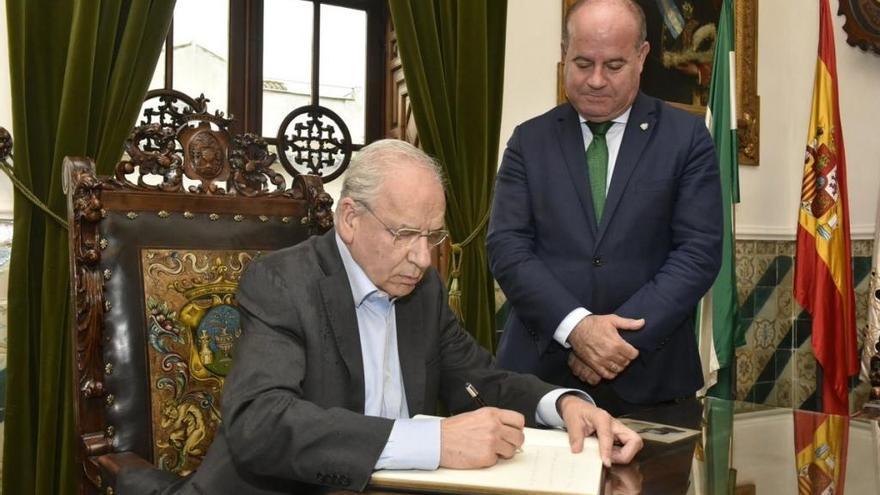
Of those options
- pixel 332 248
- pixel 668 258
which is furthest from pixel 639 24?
pixel 332 248

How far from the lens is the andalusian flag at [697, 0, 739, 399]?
4.29 meters

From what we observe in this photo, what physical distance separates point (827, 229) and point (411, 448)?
13.2ft

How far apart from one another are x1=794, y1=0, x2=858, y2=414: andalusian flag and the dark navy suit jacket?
2602mm

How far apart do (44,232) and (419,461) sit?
2.14 meters

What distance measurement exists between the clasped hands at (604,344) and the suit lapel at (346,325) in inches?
27.9

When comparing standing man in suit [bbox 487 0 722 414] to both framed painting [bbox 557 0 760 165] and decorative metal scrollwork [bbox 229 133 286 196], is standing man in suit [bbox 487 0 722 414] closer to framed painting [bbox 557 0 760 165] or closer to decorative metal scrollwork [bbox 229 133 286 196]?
decorative metal scrollwork [bbox 229 133 286 196]

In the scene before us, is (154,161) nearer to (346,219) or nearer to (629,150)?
(346,219)

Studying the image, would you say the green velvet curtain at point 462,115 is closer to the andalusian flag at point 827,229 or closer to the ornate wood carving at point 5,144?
the ornate wood carving at point 5,144

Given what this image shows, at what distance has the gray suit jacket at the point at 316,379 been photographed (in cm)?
139

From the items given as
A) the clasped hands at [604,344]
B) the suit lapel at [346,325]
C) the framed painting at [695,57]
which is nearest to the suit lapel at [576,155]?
the clasped hands at [604,344]

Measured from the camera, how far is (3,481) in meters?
2.92

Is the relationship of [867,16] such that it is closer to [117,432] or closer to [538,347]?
[538,347]

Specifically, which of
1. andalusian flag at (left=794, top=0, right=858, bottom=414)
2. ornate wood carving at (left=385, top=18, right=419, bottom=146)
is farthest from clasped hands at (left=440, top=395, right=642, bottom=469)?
andalusian flag at (left=794, top=0, right=858, bottom=414)

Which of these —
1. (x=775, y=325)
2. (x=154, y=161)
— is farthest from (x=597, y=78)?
(x=775, y=325)
